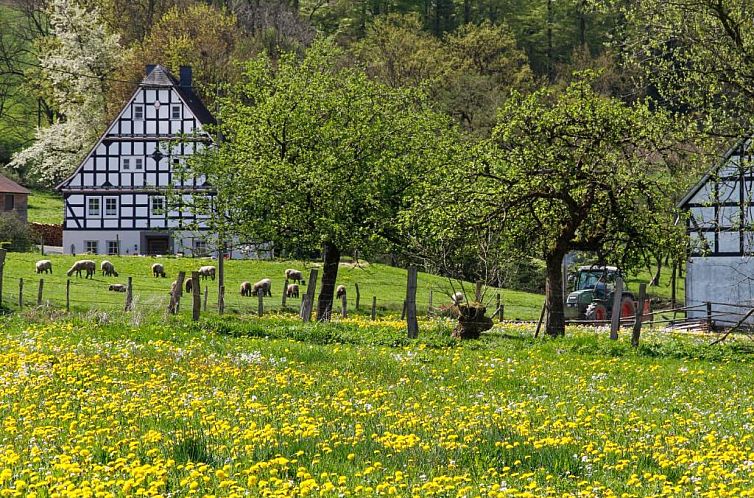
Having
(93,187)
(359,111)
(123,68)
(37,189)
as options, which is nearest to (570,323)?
(359,111)

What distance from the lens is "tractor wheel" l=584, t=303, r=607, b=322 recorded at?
4544 centimetres

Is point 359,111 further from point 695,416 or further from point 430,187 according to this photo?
point 695,416

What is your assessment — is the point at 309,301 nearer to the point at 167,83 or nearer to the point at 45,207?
the point at 167,83

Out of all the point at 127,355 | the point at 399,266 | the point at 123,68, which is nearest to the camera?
the point at 127,355

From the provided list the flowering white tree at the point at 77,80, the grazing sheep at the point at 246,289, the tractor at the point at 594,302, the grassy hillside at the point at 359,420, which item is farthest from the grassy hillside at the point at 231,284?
the flowering white tree at the point at 77,80

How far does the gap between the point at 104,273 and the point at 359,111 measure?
26788 mm

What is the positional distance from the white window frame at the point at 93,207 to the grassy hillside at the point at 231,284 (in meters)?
14.9

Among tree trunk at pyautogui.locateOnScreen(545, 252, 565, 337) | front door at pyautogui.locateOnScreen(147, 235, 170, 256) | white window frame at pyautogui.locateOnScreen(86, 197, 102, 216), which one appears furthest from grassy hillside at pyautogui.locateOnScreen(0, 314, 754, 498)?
white window frame at pyautogui.locateOnScreen(86, 197, 102, 216)

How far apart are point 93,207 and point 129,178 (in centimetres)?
355

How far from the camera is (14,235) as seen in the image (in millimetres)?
68500

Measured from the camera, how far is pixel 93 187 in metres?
78.1

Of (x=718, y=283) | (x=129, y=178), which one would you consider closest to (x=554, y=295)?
(x=718, y=283)

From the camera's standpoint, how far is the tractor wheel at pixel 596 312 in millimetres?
45438

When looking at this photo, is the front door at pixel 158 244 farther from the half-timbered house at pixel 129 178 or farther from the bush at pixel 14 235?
the bush at pixel 14 235
